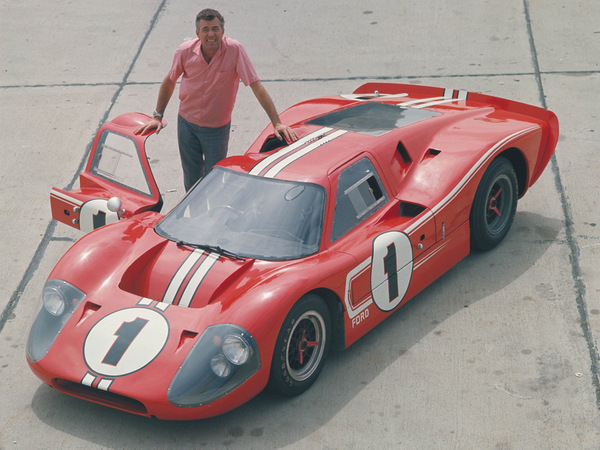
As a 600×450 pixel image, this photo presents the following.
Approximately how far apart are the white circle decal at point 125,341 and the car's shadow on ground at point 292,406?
41 cm

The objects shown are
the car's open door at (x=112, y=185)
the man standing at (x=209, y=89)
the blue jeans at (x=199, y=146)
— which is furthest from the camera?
the blue jeans at (x=199, y=146)

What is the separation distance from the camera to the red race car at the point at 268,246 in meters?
4.75

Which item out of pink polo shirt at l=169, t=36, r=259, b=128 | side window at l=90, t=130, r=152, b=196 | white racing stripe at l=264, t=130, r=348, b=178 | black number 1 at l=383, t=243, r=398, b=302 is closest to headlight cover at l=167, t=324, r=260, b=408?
black number 1 at l=383, t=243, r=398, b=302

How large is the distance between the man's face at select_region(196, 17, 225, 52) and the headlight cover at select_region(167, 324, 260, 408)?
8.41 feet

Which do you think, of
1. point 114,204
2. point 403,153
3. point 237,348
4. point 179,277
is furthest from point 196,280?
point 403,153

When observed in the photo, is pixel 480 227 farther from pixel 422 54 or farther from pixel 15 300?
pixel 422 54

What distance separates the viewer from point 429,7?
11.1 metres

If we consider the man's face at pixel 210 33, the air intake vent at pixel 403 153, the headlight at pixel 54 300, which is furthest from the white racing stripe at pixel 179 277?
the man's face at pixel 210 33

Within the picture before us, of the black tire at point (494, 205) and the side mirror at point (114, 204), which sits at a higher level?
the side mirror at point (114, 204)

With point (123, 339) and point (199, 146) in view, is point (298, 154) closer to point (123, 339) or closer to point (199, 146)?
point (199, 146)

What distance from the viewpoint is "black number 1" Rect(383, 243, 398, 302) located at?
550 cm

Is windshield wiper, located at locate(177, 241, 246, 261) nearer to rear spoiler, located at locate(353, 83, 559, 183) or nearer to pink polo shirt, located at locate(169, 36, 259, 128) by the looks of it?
pink polo shirt, located at locate(169, 36, 259, 128)

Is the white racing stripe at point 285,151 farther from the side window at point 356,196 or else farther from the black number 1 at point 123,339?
the black number 1 at point 123,339

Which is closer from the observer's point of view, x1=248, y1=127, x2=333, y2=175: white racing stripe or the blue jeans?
x1=248, y1=127, x2=333, y2=175: white racing stripe
